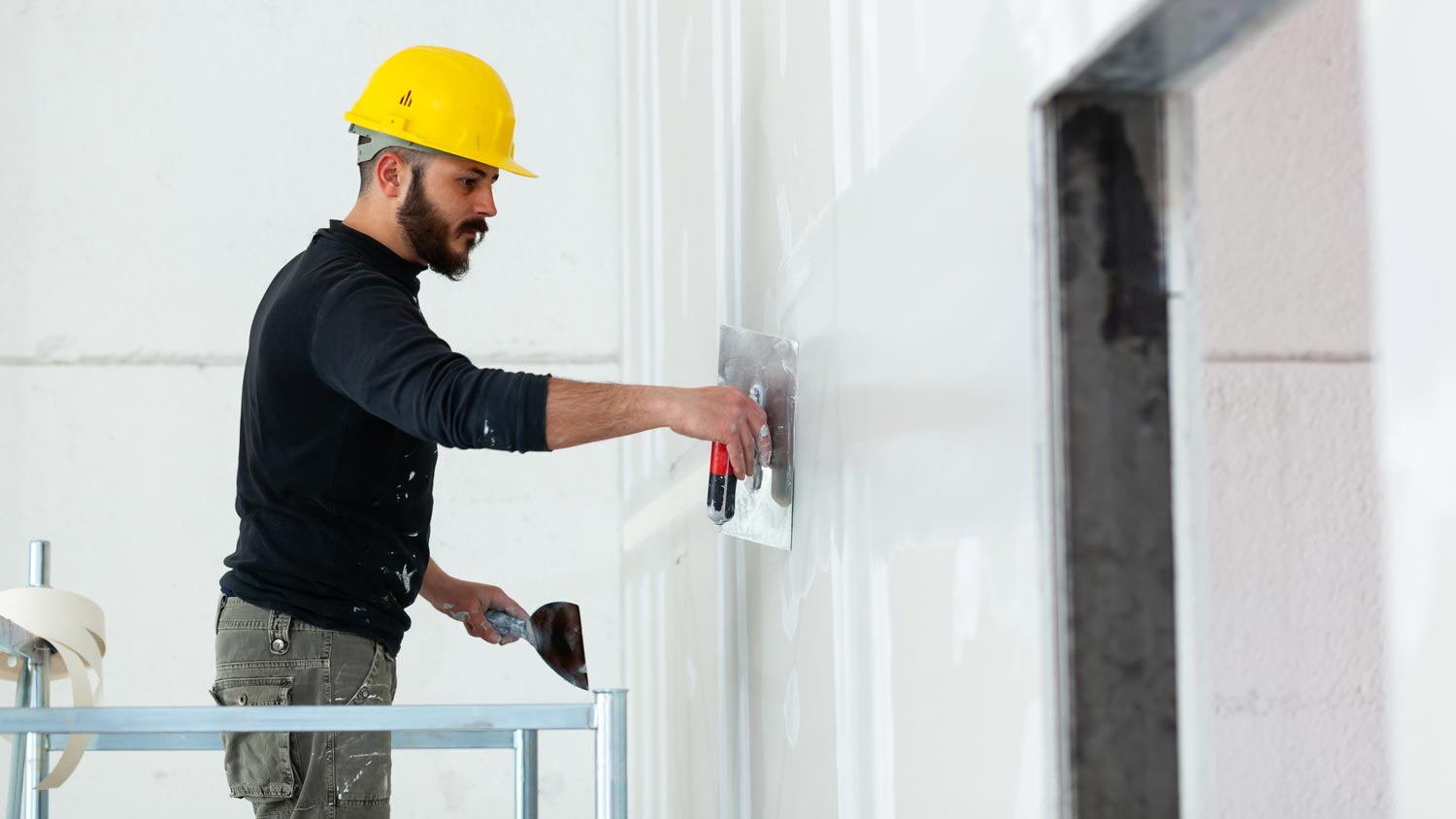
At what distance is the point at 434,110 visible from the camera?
7.32 ft

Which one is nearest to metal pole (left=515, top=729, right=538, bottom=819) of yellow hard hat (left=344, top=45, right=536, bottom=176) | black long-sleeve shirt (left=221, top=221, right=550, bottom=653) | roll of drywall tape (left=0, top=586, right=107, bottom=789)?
black long-sleeve shirt (left=221, top=221, right=550, bottom=653)

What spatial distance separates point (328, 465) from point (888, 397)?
118 centimetres

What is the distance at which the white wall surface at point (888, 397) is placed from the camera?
2.79 feet

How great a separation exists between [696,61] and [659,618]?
4.66ft

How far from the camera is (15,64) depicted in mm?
4305

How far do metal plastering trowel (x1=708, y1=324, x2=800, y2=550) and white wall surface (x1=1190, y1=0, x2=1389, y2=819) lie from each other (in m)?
0.52

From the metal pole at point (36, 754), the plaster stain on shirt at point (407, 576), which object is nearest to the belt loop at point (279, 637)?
the plaster stain on shirt at point (407, 576)

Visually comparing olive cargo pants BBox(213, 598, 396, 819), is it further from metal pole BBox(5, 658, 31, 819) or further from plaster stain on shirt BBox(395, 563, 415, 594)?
metal pole BBox(5, 658, 31, 819)

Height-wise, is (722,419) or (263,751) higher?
(722,419)

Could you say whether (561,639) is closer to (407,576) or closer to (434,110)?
(407,576)

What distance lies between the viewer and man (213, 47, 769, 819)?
1.98 meters

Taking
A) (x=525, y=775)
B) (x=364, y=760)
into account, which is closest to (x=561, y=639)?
(x=525, y=775)

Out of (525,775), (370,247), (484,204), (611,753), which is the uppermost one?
(484,204)

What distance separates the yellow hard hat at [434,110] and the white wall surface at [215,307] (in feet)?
6.99
